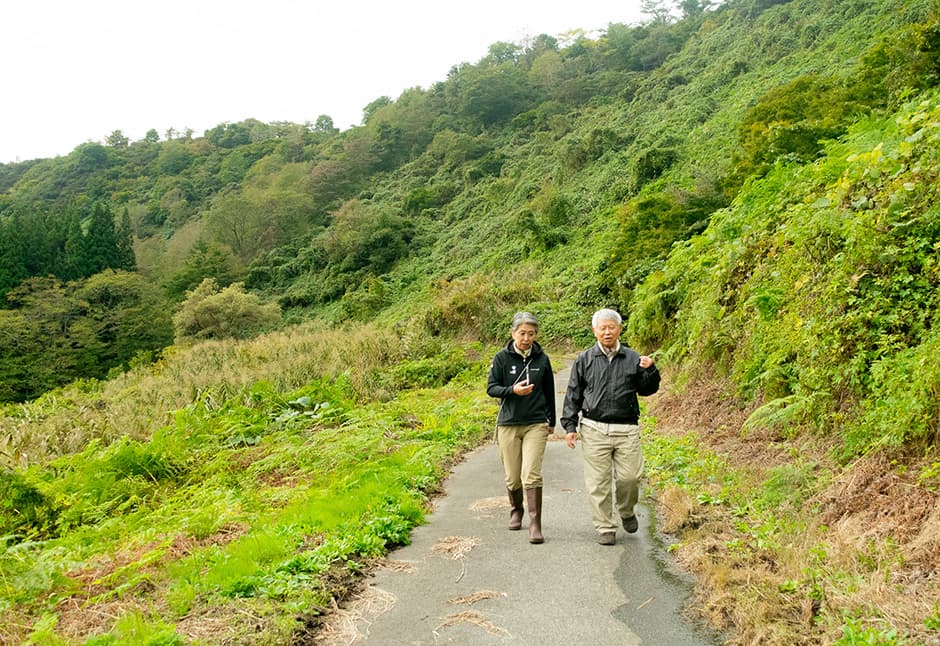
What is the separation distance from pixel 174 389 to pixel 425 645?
649 inches

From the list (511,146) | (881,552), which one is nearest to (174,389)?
(881,552)

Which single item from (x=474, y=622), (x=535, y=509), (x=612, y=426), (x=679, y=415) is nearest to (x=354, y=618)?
(x=474, y=622)

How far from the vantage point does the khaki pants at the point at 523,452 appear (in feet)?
20.0

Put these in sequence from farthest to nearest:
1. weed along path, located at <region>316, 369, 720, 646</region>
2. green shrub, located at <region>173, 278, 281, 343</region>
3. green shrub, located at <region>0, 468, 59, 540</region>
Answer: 1. green shrub, located at <region>173, 278, 281, 343</region>
2. green shrub, located at <region>0, 468, 59, 540</region>
3. weed along path, located at <region>316, 369, 720, 646</region>

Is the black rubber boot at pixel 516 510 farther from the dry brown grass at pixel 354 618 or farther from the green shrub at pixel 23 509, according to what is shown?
the green shrub at pixel 23 509

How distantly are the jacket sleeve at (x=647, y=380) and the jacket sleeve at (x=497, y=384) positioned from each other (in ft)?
4.02

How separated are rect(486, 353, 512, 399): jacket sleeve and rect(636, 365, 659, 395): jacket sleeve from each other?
1224 millimetres

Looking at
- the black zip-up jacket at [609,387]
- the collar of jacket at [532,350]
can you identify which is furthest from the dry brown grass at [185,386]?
the black zip-up jacket at [609,387]

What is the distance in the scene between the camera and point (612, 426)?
5.94 meters

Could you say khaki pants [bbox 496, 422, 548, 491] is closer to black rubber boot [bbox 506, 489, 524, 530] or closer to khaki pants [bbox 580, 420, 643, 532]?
black rubber boot [bbox 506, 489, 524, 530]

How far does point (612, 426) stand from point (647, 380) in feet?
1.78

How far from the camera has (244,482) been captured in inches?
361

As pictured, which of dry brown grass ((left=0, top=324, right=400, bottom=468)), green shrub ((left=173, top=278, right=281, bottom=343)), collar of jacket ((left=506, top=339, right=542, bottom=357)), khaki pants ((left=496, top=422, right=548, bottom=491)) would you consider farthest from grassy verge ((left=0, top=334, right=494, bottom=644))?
green shrub ((left=173, top=278, right=281, bottom=343))

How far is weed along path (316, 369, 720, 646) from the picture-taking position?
13.7 feet
